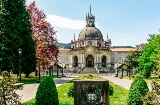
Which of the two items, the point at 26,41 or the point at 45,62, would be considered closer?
the point at 26,41

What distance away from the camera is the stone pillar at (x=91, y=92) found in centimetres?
966

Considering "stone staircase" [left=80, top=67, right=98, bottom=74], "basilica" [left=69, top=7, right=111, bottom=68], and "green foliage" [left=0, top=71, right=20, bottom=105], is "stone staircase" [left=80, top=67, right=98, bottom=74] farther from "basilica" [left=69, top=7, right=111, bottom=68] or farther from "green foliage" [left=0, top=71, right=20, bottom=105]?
"green foliage" [left=0, top=71, right=20, bottom=105]

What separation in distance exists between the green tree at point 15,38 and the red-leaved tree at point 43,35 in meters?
6.83

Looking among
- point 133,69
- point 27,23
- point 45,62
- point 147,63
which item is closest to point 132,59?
point 133,69

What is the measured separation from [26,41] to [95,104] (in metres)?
25.0

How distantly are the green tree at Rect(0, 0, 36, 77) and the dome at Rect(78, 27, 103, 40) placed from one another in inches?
2152

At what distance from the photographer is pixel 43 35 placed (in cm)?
4238

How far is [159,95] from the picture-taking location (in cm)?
942

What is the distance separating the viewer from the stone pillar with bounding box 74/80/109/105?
31.7ft

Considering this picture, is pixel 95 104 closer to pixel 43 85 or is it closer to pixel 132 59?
pixel 43 85

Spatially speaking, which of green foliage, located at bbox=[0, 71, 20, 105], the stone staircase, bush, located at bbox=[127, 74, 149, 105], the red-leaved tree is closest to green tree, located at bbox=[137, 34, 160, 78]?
the red-leaved tree

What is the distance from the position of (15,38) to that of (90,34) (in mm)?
58445

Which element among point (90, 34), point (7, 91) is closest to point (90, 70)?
point (90, 34)

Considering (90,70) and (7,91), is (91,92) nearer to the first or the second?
(7,91)
